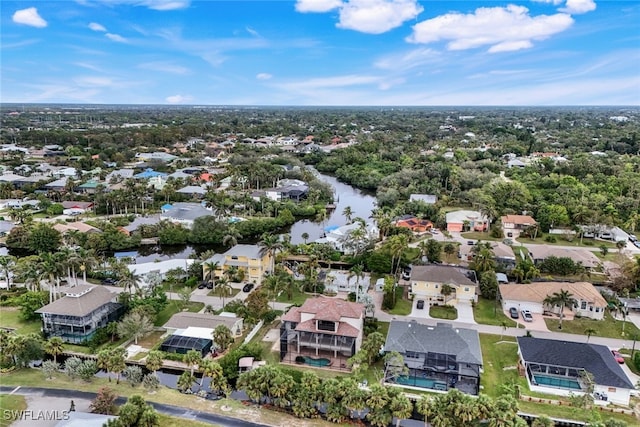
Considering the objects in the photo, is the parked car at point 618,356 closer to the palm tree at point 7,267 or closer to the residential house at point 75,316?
the residential house at point 75,316

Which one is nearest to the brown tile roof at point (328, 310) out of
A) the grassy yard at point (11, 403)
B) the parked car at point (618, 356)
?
the grassy yard at point (11, 403)

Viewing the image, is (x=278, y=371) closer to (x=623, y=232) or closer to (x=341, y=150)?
(x=623, y=232)

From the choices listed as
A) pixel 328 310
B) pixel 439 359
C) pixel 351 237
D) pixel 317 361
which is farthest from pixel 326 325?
pixel 351 237

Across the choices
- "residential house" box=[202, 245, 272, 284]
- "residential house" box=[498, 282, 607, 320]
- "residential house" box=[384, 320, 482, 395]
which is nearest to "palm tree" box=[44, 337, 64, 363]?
"residential house" box=[202, 245, 272, 284]

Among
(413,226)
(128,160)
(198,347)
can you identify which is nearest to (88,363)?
(198,347)

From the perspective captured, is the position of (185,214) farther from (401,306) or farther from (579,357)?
(579,357)

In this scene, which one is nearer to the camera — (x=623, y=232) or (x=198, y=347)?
(x=198, y=347)
